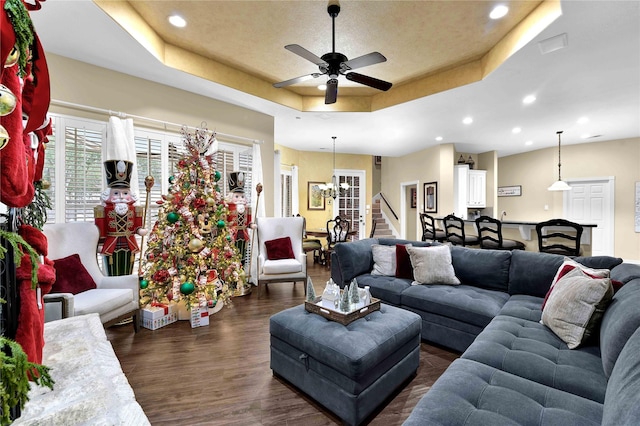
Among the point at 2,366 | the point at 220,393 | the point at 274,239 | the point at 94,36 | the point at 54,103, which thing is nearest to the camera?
the point at 2,366

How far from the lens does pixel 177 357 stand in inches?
93.1

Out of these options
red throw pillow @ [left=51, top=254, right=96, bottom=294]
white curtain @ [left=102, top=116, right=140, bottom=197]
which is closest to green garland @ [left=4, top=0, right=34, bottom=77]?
red throw pillow @ [left=51, top=254, right=96, bottom=294]

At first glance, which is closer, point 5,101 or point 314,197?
point 5,101

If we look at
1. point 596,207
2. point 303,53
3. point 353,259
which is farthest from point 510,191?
point 303,53

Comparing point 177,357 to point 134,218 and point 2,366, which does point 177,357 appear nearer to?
point 134,218

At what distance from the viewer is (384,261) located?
3227 mm

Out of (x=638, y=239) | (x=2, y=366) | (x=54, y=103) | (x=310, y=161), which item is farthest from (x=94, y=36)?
(x=638, y=239)

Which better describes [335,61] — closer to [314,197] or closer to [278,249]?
[278,249]

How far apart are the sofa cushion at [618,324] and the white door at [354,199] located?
21.5 feet

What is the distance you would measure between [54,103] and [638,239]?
394 inches

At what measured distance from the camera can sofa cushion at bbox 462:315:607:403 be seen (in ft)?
4.34

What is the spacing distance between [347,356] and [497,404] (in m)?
0.72

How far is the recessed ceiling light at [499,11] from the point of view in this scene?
251cm

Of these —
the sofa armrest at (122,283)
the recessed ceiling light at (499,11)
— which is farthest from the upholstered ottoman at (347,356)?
the recessed ceiling light at (499,11)
